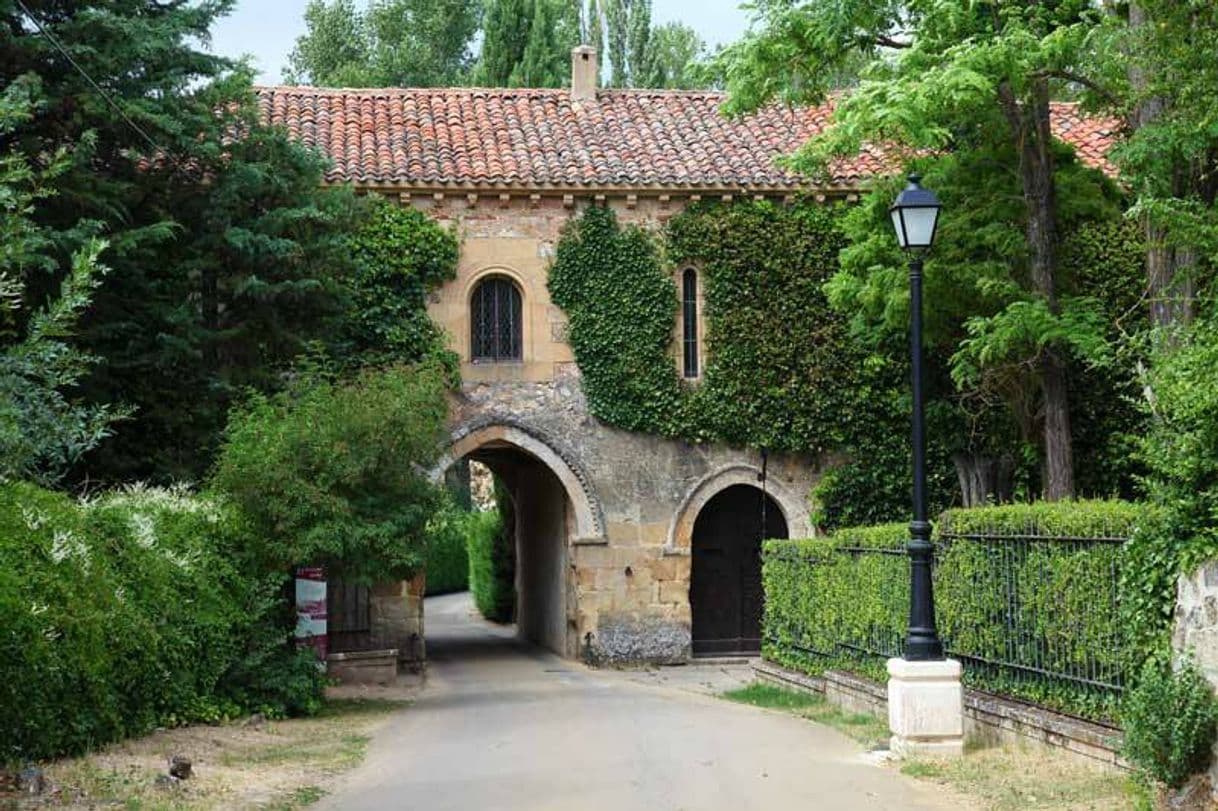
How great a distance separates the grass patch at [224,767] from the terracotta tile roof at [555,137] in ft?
37.4

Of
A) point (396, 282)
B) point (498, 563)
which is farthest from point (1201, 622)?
point (498, 563)

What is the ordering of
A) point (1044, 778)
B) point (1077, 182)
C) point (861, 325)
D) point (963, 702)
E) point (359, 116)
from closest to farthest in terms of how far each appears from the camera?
point (1044, 778), point (963, 702), point (1077, 182), point (861, 325), point (359, 116)

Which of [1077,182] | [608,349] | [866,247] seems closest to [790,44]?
[866,247]

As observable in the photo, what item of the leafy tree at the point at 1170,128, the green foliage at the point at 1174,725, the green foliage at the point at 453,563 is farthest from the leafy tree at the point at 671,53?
the green foliage at the point at 1174,725

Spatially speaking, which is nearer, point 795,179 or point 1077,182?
point 1077,182

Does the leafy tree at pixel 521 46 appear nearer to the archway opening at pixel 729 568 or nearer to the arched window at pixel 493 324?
the arched window at pixel 493 324

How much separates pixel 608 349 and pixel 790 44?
7.69 meters

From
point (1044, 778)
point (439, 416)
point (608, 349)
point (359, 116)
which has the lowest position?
point (1044, 778)

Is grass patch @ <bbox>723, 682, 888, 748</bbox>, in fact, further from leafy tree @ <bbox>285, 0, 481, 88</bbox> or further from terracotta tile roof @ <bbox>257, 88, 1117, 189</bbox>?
leafy tree @ <bbox>285, 0, 481, 88</bbox>

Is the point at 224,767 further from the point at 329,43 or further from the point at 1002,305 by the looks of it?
the point at 329,43

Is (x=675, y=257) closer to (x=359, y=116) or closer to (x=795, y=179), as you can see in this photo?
(x=795, y=179)

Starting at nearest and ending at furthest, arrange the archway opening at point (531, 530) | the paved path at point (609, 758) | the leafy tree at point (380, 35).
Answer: the paved path at point (609, 758)
the archway opening at point (531, 530)
the leafy tree at point (380, 35)

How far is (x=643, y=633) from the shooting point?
25234mm

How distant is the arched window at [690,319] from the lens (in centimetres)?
2572
